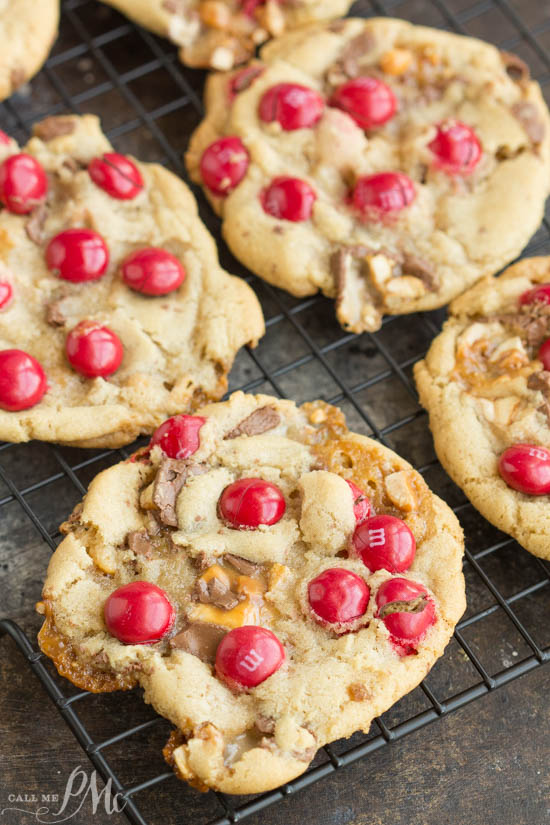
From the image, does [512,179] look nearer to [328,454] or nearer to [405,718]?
[328,454]

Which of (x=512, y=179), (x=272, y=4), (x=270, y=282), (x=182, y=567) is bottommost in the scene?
(x=182, y=567)

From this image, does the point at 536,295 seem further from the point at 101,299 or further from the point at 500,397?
the point at 101,299

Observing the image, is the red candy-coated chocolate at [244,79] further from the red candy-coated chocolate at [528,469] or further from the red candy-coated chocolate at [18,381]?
the red candy-coated chocolate at [528,469]

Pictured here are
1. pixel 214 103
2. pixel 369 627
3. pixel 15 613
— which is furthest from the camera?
pixel 214 103

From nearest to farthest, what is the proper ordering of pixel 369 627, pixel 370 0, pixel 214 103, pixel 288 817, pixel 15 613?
pixel 369 627
pixel 288 817
pixel 15 613
pixel 214 103
pixel 370 0

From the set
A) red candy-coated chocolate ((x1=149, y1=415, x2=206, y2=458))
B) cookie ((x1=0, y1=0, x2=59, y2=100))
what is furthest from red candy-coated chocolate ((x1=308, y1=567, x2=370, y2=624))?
cookie ((x1=0, y1=0, x2=59, y2=100))

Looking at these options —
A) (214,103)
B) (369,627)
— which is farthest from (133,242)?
(369,627)

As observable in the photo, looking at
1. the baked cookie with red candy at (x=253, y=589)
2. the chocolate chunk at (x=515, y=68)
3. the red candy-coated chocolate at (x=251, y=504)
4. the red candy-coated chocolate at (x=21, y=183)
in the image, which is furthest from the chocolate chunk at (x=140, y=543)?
the chocolate chunk at (x=515, y=68)
